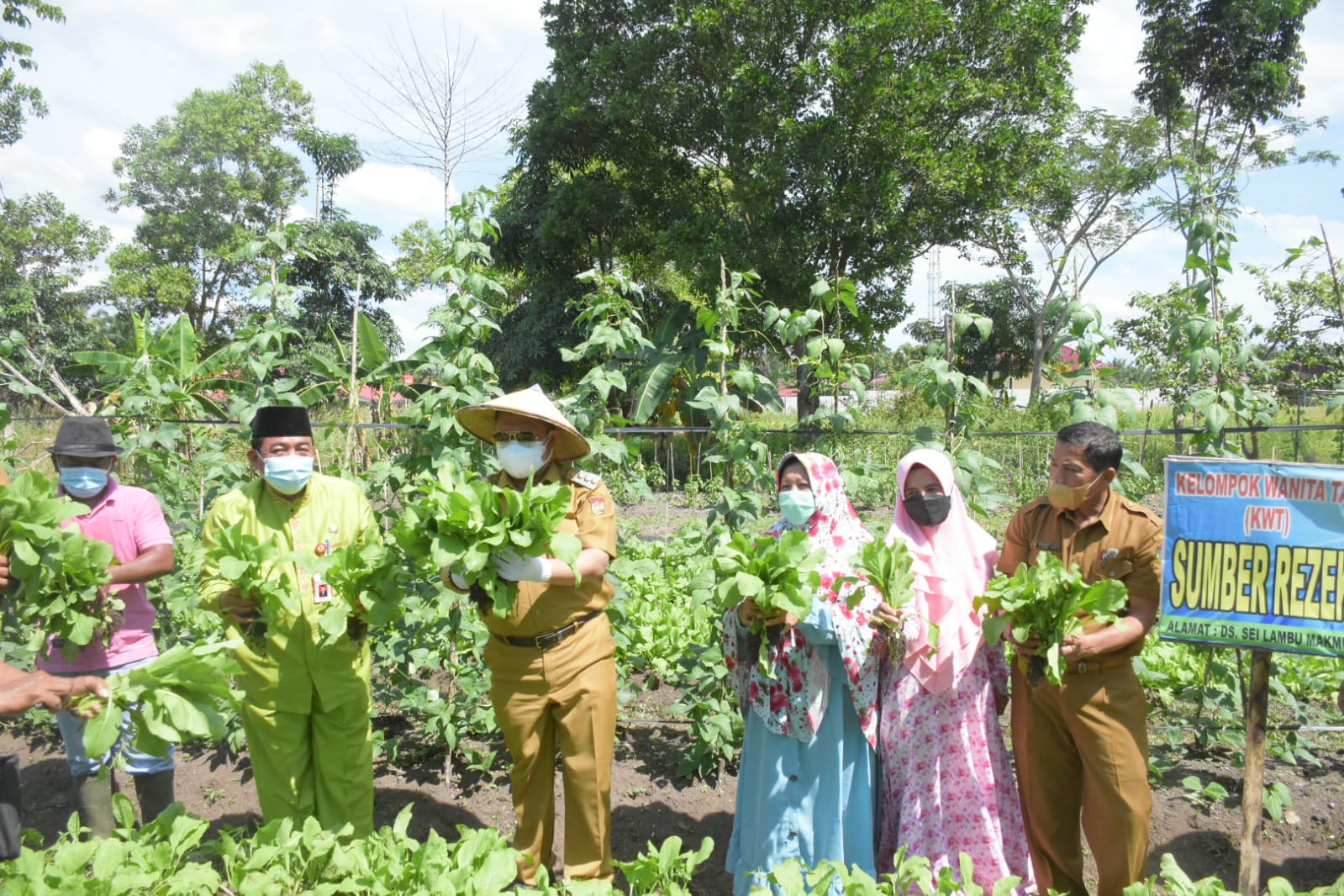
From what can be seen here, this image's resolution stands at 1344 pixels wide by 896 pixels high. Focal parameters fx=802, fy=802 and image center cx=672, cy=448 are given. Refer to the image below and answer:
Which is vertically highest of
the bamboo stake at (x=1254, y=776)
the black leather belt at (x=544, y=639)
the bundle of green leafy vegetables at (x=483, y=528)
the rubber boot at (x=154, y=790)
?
the bundle of green leafy vegetables at (x=483, y=528)

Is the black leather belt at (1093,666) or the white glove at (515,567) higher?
the white glove at (515,567)

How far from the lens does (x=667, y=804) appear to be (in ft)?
12.0

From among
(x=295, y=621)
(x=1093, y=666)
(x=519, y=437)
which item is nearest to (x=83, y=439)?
(x=295, y=621)

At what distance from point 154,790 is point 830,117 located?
12.0 m

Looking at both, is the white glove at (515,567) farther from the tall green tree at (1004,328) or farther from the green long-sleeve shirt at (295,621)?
the tall green tree at (1004,328)

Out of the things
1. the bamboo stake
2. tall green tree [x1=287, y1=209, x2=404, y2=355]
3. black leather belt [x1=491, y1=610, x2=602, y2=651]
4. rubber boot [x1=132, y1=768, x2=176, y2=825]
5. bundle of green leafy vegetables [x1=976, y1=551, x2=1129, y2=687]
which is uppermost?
tall green tree [x1=287, y1=209, x2=404, y2=355]

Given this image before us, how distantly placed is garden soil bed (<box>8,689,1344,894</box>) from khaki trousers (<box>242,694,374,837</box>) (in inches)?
25.2

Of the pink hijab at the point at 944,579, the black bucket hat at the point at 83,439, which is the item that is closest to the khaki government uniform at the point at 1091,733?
the pink hijab at the point at 944,579

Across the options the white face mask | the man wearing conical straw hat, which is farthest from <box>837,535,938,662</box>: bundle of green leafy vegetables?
the white face mask

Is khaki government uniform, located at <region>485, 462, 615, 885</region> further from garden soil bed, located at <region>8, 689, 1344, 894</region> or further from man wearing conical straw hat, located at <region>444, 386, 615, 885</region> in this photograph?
garden soil bed, located at <region>8, 689, 1344, 894</region>

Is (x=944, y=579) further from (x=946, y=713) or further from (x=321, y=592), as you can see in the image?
(x=321, y=592)

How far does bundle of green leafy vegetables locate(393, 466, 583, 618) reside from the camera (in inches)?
86.4

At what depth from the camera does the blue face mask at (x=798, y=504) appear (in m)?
2.71

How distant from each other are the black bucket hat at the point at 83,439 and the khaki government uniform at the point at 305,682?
23.8 inches
